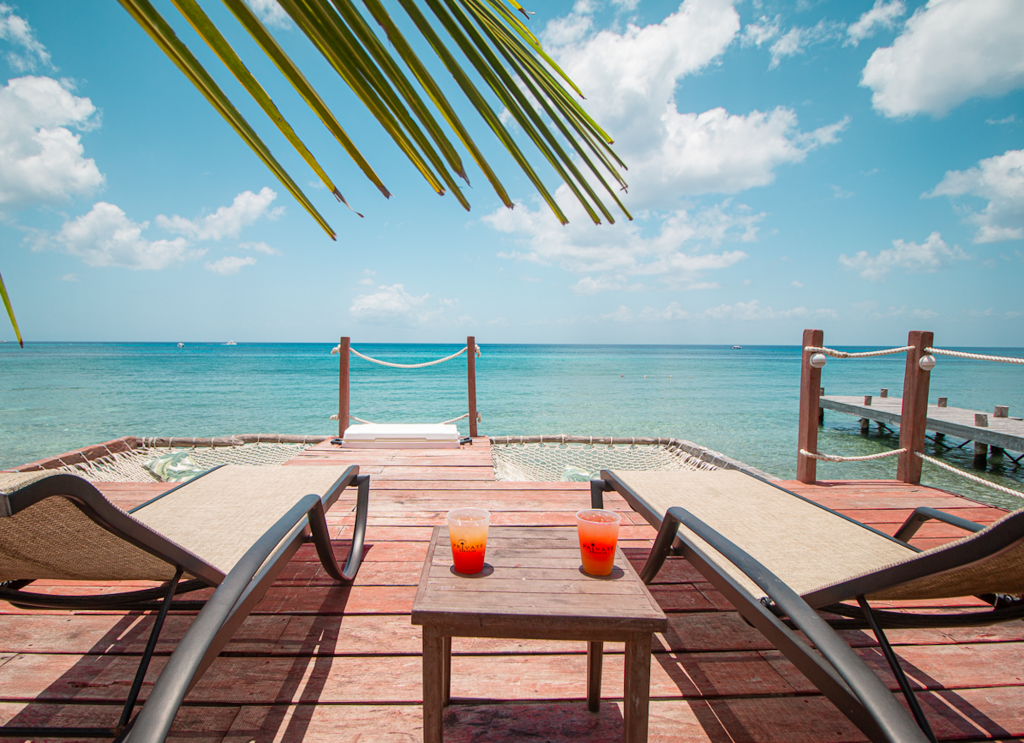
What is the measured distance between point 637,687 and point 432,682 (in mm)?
438

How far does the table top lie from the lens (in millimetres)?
960

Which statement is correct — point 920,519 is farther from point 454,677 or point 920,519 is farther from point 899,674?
point 454,677

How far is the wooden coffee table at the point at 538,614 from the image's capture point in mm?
960

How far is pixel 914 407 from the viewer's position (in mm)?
2986

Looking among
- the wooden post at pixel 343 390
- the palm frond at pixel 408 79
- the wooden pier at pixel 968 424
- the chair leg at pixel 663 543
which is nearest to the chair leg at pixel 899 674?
the chair leg at pixel 663 543

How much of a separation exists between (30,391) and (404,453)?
Result: 19.2 m

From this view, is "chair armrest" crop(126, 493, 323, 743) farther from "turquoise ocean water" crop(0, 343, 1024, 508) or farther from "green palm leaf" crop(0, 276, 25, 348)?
"turquoise ocean water" crop(0, 343, 1024, 508)

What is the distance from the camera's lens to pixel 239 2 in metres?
0.20

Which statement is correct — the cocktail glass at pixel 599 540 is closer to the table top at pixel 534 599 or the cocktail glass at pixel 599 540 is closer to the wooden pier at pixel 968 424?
the table top at pixel 534 599

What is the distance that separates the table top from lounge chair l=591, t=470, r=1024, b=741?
30 cm

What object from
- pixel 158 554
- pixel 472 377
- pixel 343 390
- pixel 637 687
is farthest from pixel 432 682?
pixel 343 390

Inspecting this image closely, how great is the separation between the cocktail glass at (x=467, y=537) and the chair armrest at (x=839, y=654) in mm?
623

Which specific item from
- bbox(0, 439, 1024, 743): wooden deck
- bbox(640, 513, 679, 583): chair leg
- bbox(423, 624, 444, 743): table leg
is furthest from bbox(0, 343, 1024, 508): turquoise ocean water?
bbox(423, 624, 444, 743): table leg

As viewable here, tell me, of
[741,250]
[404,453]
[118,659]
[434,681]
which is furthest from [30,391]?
[741,250]
